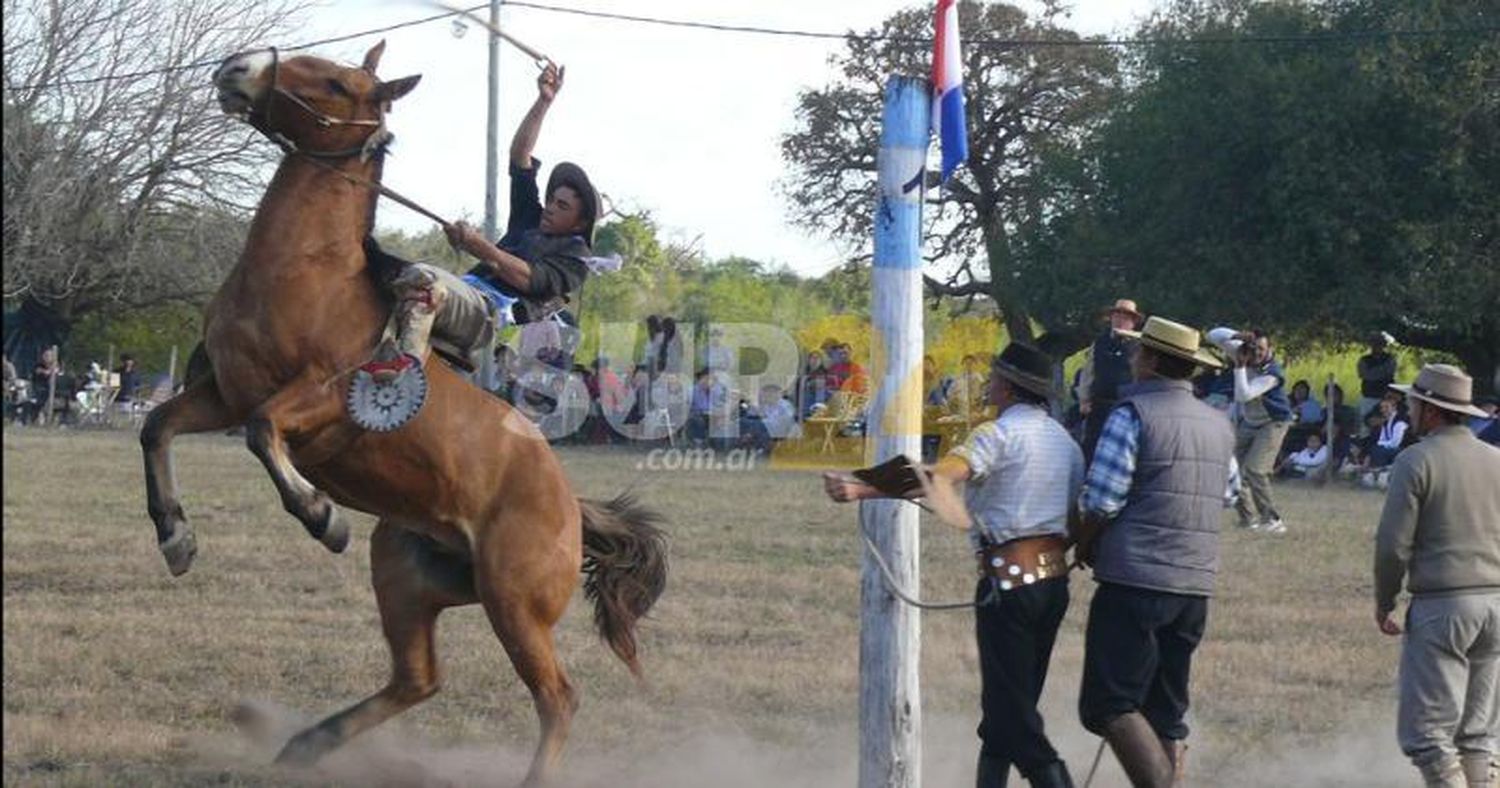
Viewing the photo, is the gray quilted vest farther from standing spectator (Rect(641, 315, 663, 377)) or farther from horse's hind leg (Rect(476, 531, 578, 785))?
standing spectator (Rect(641, 315, 663, 377))

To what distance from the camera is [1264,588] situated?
15.2m

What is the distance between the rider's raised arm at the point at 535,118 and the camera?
8.73 meters

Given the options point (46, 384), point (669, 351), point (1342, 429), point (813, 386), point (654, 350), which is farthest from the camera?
point (46, 384)

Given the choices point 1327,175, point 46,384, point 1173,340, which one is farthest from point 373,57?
point 46,384

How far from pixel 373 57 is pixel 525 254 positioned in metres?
1.08

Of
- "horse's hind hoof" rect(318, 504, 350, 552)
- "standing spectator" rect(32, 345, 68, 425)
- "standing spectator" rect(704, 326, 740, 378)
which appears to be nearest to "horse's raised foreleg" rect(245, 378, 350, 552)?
"horse's hind hoof" rect(318, 504, 350, 552)

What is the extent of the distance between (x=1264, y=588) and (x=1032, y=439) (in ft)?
27.8

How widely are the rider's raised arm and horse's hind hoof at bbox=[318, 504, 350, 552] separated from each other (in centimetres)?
174

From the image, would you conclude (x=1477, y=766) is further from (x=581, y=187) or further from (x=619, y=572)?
(x=581, y=187)

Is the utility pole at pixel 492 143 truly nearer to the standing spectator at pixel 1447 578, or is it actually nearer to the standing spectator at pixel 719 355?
the standing spectator at pixel 719 355

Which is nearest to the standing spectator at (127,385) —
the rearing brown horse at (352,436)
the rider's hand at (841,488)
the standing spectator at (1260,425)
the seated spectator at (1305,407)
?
the seated spectator at (1305,407)

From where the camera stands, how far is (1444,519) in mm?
7770

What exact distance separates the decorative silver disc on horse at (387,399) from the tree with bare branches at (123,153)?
26407mm

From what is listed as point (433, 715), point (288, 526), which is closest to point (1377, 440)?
point (288, 526)
